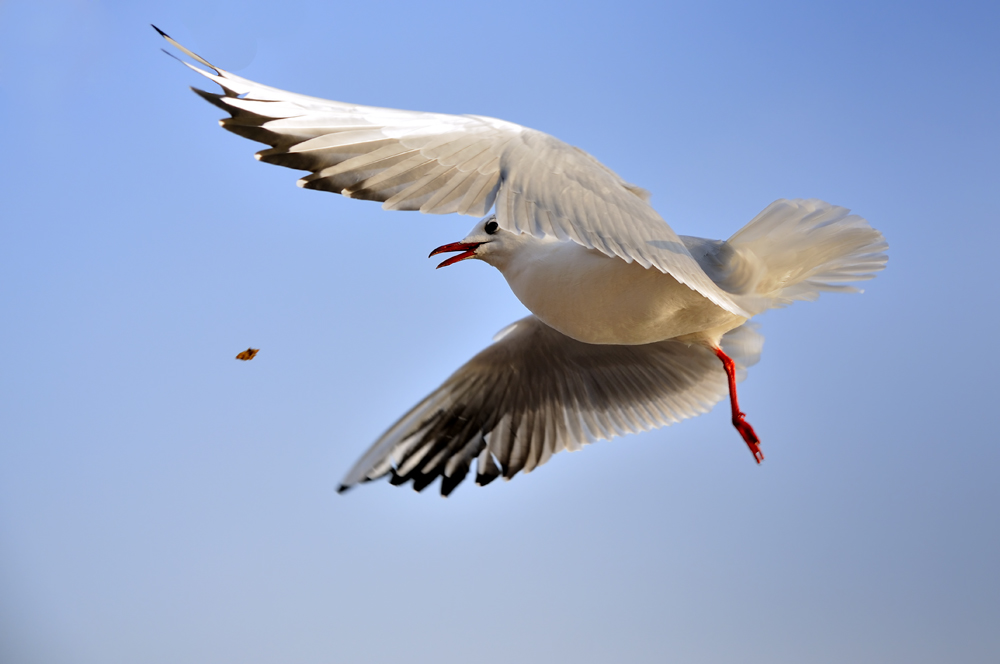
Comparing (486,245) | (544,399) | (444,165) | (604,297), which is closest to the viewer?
(444,165)

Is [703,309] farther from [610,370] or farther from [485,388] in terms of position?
[485,388]

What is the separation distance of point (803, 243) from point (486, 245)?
2.12ft

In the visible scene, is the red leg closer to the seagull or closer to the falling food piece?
the seagull

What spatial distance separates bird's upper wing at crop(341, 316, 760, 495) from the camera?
6.96ft

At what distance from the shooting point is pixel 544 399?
86.8 inches

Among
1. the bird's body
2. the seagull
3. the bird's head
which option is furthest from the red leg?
the bird's head

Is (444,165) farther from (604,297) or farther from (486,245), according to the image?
(486,245)

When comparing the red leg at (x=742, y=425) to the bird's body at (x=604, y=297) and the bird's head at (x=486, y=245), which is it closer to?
the bird's body at (x=604, y=297)

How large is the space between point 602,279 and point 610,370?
0.73 m

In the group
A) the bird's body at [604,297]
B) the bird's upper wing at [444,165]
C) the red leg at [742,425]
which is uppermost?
the bird's upper wing at [444,165]

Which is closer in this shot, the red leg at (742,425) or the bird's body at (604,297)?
the bird's body at (604,297)

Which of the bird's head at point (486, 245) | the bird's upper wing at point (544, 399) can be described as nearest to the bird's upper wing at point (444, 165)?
the bird's head at point (486, 245)

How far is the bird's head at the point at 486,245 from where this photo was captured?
1.72m

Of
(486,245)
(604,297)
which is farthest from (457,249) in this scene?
(604,297)
